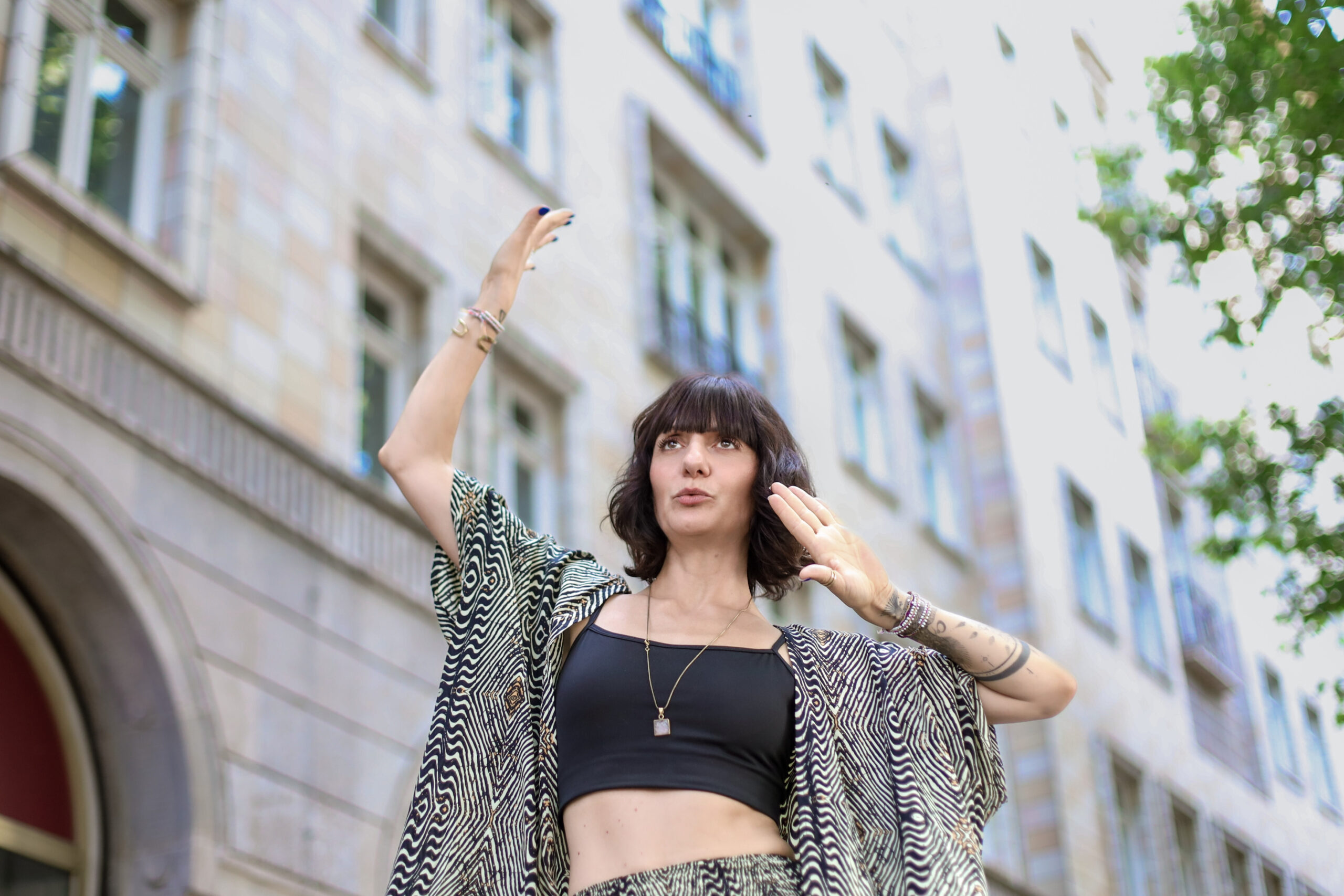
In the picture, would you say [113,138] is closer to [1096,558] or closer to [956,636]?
[956,636]

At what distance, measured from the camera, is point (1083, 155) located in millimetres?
19188

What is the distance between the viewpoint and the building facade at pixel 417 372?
859 cm

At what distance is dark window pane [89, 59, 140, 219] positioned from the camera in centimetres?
957

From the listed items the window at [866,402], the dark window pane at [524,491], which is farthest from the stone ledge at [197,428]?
the window at [866,402]

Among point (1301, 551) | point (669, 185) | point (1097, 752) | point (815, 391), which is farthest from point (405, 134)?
point (1097, 752)

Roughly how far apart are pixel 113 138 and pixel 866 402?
12061mm

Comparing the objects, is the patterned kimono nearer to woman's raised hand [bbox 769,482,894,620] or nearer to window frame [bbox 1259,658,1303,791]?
woman's raised hand [bbox 769,482,894,620]

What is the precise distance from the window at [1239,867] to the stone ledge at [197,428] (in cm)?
1871

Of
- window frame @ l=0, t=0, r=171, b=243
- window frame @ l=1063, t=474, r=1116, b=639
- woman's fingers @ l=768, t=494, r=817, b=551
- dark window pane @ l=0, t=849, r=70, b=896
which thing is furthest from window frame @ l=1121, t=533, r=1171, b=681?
woman's fingers @ l=768, t=494, r=817, b=551

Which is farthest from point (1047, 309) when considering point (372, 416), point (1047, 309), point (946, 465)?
point (372, 416)

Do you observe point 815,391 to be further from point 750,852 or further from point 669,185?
point 750,852

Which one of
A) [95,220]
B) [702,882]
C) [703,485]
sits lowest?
[702,882]

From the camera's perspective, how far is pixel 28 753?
841cm

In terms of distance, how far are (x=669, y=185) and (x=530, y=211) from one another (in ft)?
43.8
